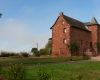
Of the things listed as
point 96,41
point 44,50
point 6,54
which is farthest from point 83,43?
point 6,54

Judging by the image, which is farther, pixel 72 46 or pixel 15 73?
pixel 72 46

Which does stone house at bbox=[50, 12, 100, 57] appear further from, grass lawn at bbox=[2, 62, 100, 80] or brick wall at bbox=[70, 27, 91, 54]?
grass lawn at bbox=[2, 62, 100, 80]

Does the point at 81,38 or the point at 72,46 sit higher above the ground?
the point at 81,38

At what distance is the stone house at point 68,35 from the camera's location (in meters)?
53.1

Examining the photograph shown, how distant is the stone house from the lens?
174 ft

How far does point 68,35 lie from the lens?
52781 millimetres

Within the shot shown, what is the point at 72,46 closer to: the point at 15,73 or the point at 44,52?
the point at 44,52

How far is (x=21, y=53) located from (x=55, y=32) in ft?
36.5

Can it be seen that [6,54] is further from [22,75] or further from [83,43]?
[22,75]

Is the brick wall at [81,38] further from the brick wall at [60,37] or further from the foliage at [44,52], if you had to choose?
the foliage at [44,52]

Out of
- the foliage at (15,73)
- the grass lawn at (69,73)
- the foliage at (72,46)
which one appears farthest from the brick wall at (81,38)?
the foliage at (15,73)

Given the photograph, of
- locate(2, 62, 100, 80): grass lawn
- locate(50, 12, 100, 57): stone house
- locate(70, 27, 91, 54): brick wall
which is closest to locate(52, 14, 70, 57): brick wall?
locate(50, 12, 100, 57): stone house

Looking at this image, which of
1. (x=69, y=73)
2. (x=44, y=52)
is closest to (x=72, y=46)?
(x=44, y=52)

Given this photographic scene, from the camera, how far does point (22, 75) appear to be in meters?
10.2
